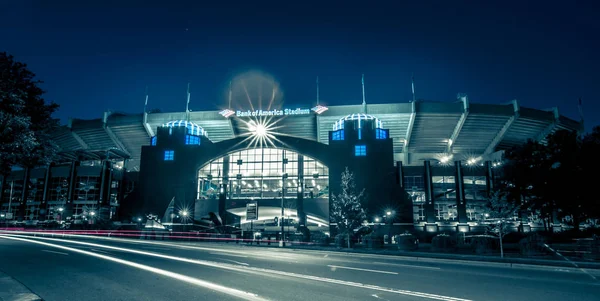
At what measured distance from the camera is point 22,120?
10852 millimetres

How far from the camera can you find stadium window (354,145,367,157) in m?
48.6

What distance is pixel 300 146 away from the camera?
173ft

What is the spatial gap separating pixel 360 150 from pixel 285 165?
1718 centimetres

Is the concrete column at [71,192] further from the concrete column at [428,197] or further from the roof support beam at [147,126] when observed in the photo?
the concrete column at [428,197]

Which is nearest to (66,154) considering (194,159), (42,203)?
(42,203)

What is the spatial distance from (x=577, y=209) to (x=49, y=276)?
29.3 meters

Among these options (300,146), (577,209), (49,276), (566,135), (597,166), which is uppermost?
(300,146)

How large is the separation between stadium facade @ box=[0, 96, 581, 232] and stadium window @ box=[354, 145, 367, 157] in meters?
0.27

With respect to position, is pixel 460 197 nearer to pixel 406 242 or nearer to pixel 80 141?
pixel 406 242

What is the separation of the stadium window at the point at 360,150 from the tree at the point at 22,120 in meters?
38.8

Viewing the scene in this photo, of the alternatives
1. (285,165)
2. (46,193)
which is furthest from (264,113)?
(46,193)

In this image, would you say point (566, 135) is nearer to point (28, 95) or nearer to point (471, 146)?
point (28, 95)

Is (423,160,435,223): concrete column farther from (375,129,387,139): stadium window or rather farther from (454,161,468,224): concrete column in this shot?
(375,129,387,139): stadium window

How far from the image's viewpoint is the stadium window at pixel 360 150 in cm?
4856
